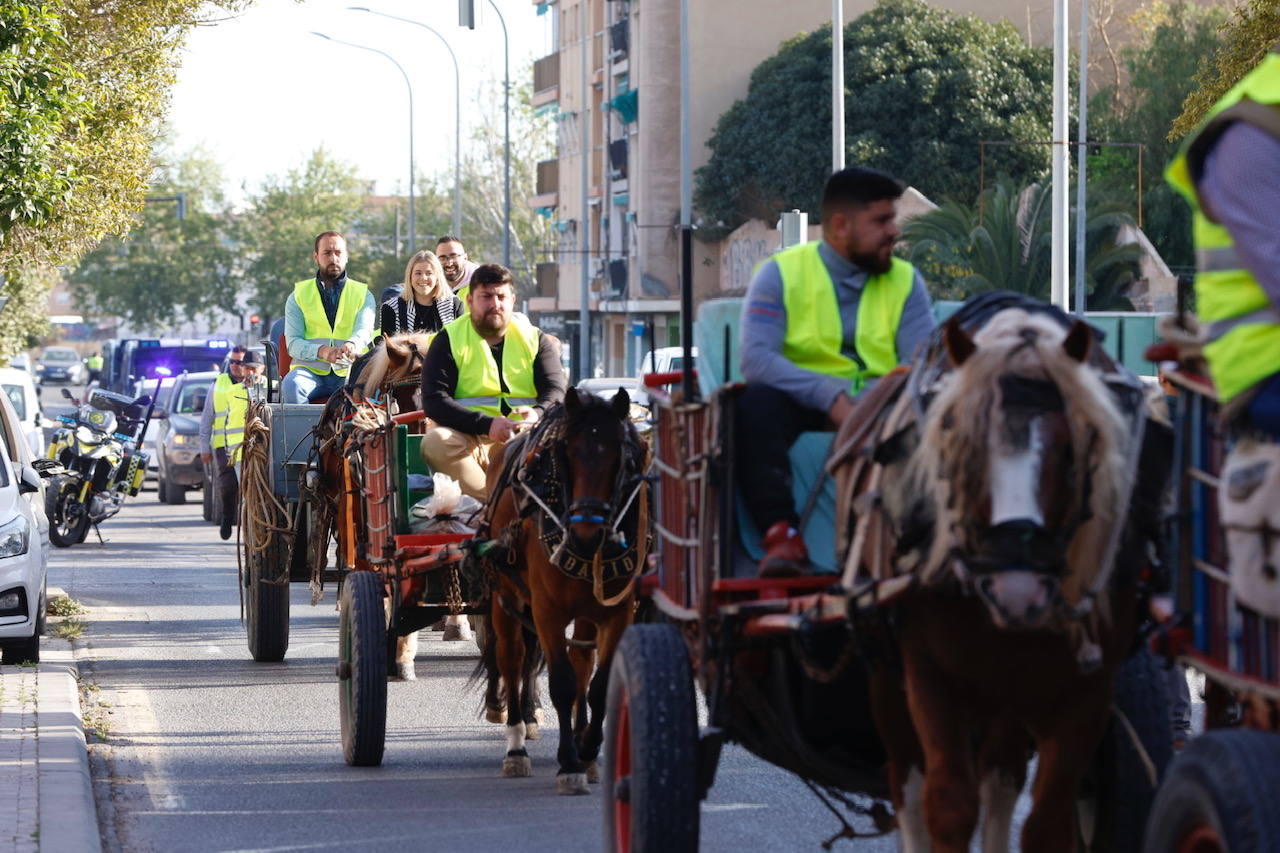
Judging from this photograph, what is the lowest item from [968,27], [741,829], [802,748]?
[741,829]

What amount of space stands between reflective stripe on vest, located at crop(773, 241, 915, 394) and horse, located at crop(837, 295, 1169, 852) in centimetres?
105

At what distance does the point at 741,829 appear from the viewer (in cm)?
821

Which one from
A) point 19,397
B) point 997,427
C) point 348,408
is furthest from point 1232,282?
point 19,397

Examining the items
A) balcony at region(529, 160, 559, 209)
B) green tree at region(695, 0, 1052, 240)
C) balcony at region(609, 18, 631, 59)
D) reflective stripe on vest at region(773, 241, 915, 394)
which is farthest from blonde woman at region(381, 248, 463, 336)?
balcony at region(529, 160, 559, 209)

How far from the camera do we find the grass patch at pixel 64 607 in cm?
1627

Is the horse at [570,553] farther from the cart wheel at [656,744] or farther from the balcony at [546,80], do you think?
the balcony at [546,80]

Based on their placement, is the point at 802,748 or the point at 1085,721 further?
the point at 802,748

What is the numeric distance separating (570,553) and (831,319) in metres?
2.58

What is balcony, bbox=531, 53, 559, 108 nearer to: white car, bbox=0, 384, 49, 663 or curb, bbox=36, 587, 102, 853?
white car, bbox=0, 384, 49, 663

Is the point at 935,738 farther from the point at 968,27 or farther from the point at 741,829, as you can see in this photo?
the point at 968,27

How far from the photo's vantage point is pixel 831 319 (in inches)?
246

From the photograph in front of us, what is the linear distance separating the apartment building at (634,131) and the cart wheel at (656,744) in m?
39.5

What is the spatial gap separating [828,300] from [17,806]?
3868 millimetres

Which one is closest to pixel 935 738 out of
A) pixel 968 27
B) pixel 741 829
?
pixel 741 829
